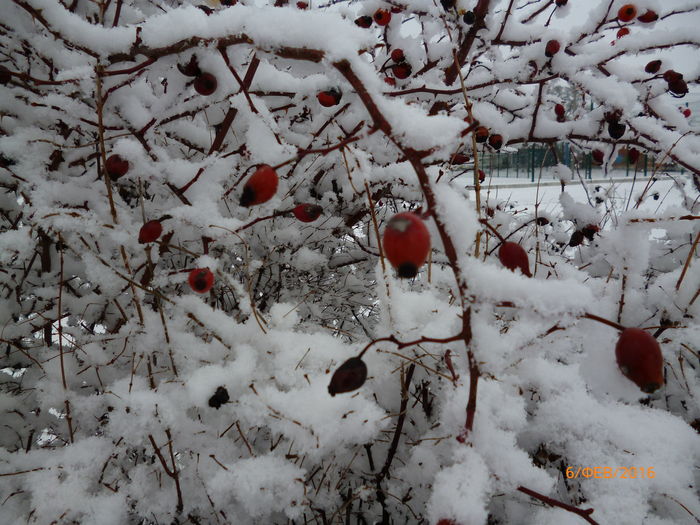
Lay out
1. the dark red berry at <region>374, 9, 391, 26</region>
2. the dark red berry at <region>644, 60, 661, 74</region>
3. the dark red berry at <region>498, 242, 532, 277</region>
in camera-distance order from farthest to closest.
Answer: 1. the dark red berry at <region>374, 9, 391, 26</region>
2. the dark red berry at <region>644, 60, 661, 74</region>
3. the dark red berry at <region>498, 242, 532, 277</region>

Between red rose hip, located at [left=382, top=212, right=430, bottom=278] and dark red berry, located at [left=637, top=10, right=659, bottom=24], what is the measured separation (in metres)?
1.88

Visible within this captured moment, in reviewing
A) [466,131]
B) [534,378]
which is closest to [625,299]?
[534,378]

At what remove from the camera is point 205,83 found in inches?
34.6

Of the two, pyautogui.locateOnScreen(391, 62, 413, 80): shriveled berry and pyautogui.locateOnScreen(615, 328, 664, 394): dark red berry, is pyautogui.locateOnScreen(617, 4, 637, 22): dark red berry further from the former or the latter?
pyautogui.locateOnScreen(615, 328, 664, 394): dark red berry

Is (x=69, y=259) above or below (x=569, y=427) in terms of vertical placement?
above

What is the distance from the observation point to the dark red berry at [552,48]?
1388 mm

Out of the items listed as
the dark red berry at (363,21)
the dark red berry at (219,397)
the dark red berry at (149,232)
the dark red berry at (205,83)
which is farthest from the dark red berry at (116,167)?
the dark red berry at (363,21)

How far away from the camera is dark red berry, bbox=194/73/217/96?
0.87m

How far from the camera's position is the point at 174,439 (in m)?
Result: 0.89

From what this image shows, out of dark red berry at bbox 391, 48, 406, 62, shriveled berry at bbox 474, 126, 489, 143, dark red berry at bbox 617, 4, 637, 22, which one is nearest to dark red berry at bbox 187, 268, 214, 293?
shriveled berry at bbox 474, 126, 489, 143

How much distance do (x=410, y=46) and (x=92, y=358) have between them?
1.62 m

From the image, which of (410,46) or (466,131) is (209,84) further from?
(410,46)

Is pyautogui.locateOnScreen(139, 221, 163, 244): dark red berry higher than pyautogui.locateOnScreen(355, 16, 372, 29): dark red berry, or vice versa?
pyautogui.locateOnScreen(355, 16, 372, 29): dark red berry

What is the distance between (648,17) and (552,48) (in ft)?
2.19
